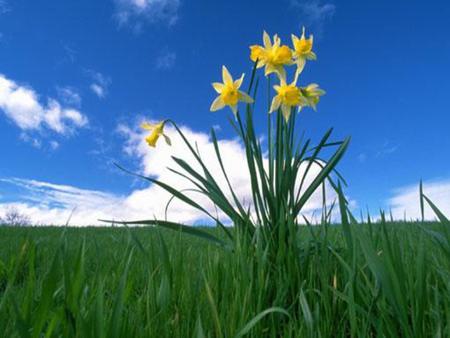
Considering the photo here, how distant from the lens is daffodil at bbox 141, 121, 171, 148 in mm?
2006

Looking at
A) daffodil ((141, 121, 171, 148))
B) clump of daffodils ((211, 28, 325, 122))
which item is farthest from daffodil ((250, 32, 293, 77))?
daffodil ((141, 121, 171, 148))

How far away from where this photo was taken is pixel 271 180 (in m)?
1.78

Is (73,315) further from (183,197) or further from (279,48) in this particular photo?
(279,48)

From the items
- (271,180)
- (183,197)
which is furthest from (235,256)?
(183,197)

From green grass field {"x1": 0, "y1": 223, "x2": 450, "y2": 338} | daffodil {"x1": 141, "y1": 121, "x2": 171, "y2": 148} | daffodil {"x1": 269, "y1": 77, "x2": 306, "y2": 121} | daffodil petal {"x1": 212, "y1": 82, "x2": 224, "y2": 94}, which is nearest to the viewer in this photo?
green grass field {"x1": 0, "y1": 223, "x2": 450, "y2": 338}

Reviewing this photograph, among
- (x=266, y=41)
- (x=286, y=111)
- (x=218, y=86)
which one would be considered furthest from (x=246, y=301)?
(x=266, y=41)

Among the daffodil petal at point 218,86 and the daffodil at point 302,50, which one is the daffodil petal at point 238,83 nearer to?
the daffodil petal at point 218,86

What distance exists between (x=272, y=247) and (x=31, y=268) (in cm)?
97

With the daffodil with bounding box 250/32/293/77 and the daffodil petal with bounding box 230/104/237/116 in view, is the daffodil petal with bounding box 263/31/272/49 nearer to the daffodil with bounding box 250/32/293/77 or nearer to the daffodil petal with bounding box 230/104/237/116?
the daffodil with bounding box 250/32/293/77

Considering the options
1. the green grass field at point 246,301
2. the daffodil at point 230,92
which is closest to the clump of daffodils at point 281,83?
the daffodil at point 230,92

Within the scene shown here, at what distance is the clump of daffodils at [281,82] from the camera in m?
1.71

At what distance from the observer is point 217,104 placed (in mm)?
1854

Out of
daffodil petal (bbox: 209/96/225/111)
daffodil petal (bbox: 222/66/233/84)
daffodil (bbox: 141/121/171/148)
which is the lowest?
daffodil (bbox: 141/121/171/148)

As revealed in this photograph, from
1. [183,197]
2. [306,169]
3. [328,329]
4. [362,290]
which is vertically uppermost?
[306,169]
